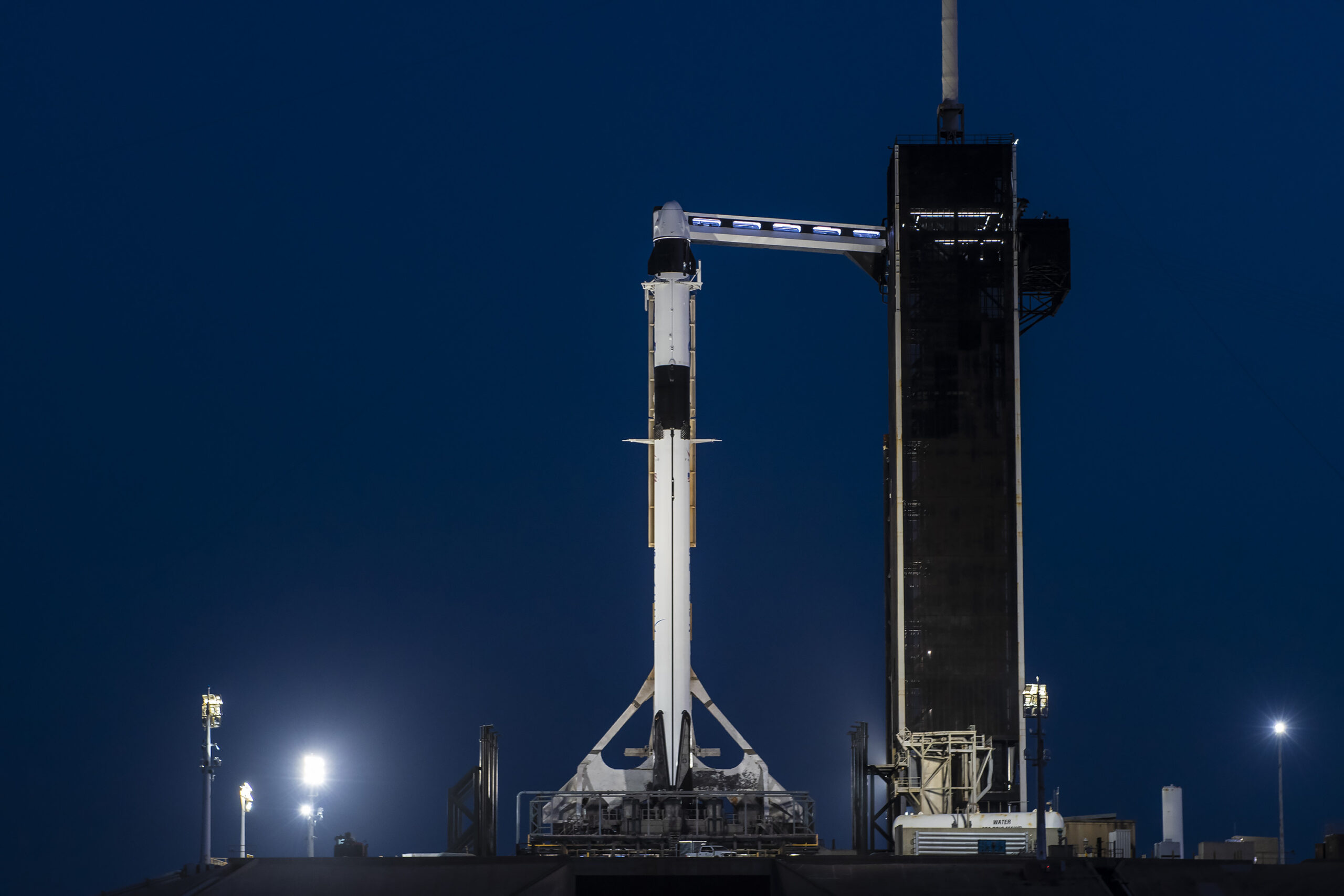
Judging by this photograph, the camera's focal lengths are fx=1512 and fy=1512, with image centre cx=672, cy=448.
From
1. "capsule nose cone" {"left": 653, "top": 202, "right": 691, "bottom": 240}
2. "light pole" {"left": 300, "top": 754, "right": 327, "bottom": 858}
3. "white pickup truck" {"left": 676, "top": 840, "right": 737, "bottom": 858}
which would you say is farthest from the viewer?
"light pole" {"left": 300, "top": 754, "right": 327, "bottom": 858}

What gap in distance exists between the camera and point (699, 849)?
38281 millimetres

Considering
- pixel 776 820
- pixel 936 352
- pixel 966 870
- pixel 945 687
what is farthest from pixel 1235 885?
pixel 936 352

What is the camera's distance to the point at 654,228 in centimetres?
4534

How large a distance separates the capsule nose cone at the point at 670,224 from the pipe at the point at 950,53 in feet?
39.3

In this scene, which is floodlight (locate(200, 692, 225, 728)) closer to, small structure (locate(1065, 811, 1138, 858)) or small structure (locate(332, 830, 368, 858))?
small structure (locate(332, 830, 368, 858))

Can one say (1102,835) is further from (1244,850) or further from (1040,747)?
(1040,747)

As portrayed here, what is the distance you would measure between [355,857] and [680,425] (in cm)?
1597

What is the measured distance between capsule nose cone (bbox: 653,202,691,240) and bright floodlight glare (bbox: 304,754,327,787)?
20.2 metres

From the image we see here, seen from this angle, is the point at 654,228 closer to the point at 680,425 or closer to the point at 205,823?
the point at 680,425

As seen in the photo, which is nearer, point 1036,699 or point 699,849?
point 1036,699

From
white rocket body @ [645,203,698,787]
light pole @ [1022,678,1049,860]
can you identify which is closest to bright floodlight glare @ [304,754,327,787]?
white rocket body @ [645,203,698,787]

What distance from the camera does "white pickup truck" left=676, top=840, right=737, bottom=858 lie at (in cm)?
3700

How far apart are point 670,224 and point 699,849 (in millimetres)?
18159

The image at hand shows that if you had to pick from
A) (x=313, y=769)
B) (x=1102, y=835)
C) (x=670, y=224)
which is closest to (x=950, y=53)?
(x=670, y=224)
